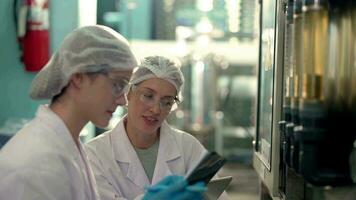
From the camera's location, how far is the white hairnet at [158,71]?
2.15m

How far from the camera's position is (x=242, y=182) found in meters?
5.83

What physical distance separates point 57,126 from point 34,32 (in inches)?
69.7

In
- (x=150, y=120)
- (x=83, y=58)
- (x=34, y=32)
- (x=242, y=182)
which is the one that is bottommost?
(x=242, y=182)

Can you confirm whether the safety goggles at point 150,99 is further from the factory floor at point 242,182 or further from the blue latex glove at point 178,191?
the factory floor at point 242,182

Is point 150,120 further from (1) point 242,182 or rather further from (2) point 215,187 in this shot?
(1) point 242,182

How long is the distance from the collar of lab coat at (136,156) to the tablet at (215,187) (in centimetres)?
23

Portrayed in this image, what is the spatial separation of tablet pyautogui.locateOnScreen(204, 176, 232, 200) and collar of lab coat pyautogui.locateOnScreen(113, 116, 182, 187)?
0.23 m

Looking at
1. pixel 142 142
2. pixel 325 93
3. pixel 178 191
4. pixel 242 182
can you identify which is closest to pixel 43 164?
pixel 178 191

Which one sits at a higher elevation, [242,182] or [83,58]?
[83,58]

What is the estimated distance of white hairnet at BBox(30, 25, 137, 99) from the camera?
1.47m

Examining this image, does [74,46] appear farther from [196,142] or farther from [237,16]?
[237,16]

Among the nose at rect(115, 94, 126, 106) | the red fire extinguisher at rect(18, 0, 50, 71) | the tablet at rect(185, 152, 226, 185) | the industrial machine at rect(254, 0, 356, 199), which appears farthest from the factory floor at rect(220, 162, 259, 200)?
the industrial machine at rect(254, 0, 356, 199)

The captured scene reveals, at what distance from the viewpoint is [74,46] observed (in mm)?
1502

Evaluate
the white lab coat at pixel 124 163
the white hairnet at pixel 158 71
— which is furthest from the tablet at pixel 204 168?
the white hairnet at pixel 158 71
